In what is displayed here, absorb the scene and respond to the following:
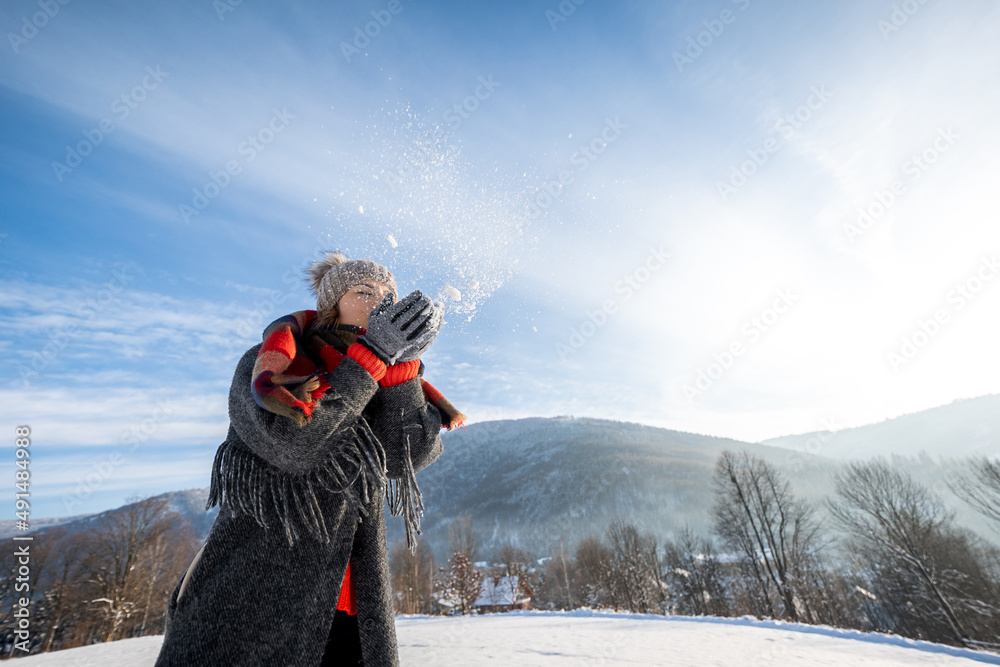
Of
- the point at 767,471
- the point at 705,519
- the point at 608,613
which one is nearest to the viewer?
the point at 608,613

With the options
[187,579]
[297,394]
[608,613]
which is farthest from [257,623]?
[608,613]

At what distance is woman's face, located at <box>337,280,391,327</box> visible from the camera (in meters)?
1.68

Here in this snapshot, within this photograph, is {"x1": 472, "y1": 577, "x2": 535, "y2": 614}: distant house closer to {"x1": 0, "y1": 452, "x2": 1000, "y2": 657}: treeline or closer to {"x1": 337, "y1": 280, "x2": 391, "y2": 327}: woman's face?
{"x1": 0, "y1": 452, "x2": 1000, "y2": 657}: treeline

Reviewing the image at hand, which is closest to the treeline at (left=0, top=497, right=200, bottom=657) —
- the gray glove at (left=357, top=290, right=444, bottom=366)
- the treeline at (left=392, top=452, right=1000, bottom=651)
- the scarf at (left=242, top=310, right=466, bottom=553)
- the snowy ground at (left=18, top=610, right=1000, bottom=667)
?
the snowy ground at (left=18, top=610, right=1000, bottom=667)

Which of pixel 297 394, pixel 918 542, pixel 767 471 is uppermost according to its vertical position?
pixel 767 471

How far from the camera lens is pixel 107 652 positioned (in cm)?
1152

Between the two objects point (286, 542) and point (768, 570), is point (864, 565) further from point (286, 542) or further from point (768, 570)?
point (286, 542)

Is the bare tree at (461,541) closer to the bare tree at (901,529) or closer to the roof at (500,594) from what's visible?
the roof at (500,594)

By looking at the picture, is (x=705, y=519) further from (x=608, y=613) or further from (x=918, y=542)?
(x=608, y=613)

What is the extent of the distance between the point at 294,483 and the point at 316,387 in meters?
0.34

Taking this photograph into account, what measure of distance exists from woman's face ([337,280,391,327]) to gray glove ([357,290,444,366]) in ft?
0.82

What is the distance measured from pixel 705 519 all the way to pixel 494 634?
142 metres

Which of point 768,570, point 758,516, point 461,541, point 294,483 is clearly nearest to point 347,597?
point 294,483

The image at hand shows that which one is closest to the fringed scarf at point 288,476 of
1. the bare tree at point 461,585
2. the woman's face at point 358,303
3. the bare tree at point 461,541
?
the woman's face at point 358,303
